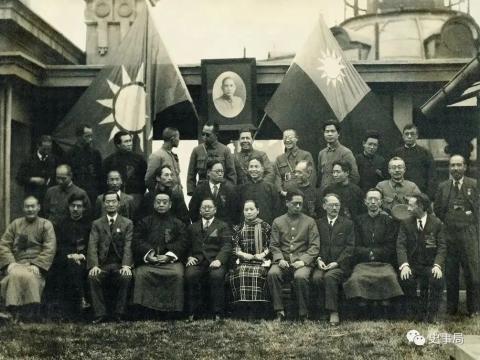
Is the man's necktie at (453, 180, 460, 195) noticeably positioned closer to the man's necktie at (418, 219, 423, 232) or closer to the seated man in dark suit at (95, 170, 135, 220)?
the man's necktie at (418, 219, 423, 232)

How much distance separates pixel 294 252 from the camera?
20.9 ft

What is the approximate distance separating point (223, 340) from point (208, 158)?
2485 millimetres

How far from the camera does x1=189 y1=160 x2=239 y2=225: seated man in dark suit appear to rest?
6723 millimetres

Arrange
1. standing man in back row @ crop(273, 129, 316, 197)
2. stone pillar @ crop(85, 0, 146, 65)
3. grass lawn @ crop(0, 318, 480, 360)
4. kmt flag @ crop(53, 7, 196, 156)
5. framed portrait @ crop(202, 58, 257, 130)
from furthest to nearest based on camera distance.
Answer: stone pillar @ crop(85, 0, 146, 65) < framed portrait @ crop(202, 58, 257, 130) < kmt flag @ crop(53, 7, 196, 156) < standing man in back row @ crop(273, 129, 316, 197) < grass lawn @ crop(0, 318, 480, 360)

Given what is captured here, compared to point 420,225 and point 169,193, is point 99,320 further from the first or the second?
point 420,225

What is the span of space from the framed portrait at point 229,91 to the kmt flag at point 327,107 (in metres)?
0.57

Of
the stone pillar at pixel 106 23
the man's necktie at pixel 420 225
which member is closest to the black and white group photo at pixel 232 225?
the man's necktie at pixel 420 225

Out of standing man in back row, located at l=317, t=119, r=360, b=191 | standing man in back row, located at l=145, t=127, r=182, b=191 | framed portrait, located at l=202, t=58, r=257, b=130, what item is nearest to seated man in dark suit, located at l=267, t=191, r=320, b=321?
standing man in back row, located at l=317, t=119, r=360, b=191

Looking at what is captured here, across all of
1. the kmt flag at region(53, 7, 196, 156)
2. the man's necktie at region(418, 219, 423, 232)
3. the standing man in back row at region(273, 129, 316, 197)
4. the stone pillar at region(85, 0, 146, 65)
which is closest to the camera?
the man's necktie at region(418, 219, 423, 232)

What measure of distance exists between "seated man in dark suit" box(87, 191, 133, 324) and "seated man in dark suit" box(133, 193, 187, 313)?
0.33 feet

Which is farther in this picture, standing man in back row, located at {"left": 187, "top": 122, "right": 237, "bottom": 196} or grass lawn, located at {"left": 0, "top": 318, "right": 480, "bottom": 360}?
standing man in back row, located at {"left": 187, "top": 122, "right": 237, "bottom": 196}

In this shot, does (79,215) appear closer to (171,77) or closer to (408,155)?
(171,77)

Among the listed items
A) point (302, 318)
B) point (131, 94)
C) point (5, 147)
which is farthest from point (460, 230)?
point (5, 147)

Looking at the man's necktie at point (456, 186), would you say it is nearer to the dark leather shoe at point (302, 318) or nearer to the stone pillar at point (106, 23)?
the dark leather shoe at point (302, 318)
